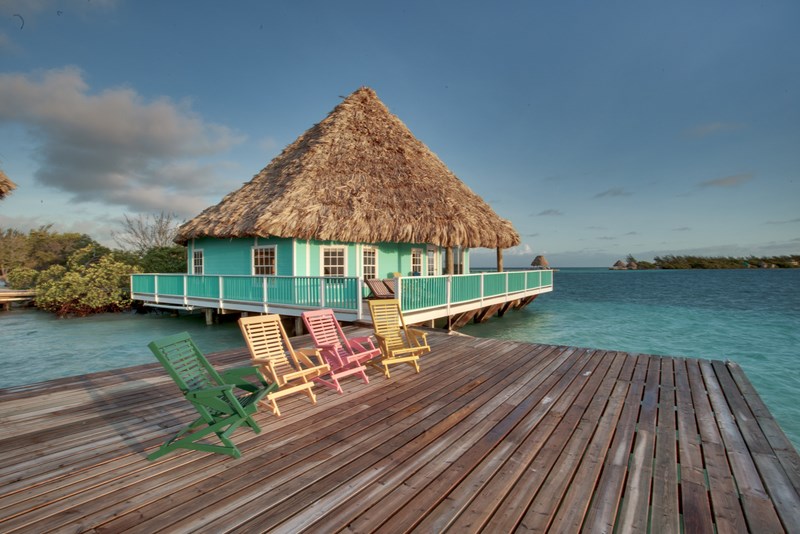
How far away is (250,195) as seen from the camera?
1398 cm

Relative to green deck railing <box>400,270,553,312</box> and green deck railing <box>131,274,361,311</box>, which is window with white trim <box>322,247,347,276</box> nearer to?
green deck railing <box>131,274,361,311</box>

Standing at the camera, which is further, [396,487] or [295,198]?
[295,198]

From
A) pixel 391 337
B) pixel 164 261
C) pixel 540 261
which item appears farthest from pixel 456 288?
pixel 540 261

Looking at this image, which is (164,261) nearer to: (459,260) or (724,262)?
(459,260)

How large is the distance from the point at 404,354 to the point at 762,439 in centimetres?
382

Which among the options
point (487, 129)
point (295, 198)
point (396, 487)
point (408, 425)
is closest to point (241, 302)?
point (295, 198)

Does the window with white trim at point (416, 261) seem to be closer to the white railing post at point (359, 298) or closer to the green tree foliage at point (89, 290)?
the white railing post at point (359, 298)

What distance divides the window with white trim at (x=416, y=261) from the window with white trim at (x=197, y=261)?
359 inches

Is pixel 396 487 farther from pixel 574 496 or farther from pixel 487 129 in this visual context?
pixel 487 129

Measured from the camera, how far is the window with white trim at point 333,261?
12798 mm

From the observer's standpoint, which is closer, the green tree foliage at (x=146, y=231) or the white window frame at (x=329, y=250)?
the white window frame at (x=329, y=250)

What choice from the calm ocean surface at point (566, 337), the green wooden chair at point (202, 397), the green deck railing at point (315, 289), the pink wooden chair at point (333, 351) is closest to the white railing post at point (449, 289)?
Answer: the green deck railing at point (315, 289)

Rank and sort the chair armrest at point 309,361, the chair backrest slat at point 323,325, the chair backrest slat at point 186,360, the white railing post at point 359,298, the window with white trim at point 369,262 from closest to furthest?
the chair backrest slat at point 186,360 → the chair armrest at point 309,361 → the chair backrest slat at point 323,325 → the white railing post at point 359,298 → the window with white trim at point 369,262

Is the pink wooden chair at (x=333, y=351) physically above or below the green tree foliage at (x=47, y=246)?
below
